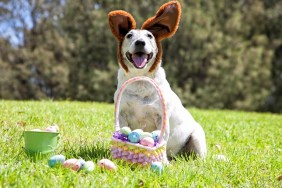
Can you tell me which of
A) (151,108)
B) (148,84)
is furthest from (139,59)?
(151,108)

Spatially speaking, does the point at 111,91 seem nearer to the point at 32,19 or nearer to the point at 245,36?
the point at 32,19

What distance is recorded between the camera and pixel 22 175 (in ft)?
10.5

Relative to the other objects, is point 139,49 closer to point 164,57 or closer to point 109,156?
point 109,156

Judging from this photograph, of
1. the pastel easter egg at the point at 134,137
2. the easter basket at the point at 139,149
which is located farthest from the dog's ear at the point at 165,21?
the pastel easter egg at the point at 134,137

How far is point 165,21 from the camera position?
438cm

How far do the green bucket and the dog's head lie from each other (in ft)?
3.26

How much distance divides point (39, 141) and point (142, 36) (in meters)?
1.33

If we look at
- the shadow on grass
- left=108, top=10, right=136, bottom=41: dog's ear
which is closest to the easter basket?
the shadow on grass

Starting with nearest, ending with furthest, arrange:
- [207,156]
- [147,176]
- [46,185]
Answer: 1. [46,185]
2. [147,176]
3. [207,156]

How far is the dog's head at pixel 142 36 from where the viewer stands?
4.08 m

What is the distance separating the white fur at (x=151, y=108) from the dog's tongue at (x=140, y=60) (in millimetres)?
64

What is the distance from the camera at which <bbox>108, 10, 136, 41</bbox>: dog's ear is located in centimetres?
434

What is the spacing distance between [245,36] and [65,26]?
35.4 ft

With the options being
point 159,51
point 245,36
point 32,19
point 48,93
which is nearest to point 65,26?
point 32,19
